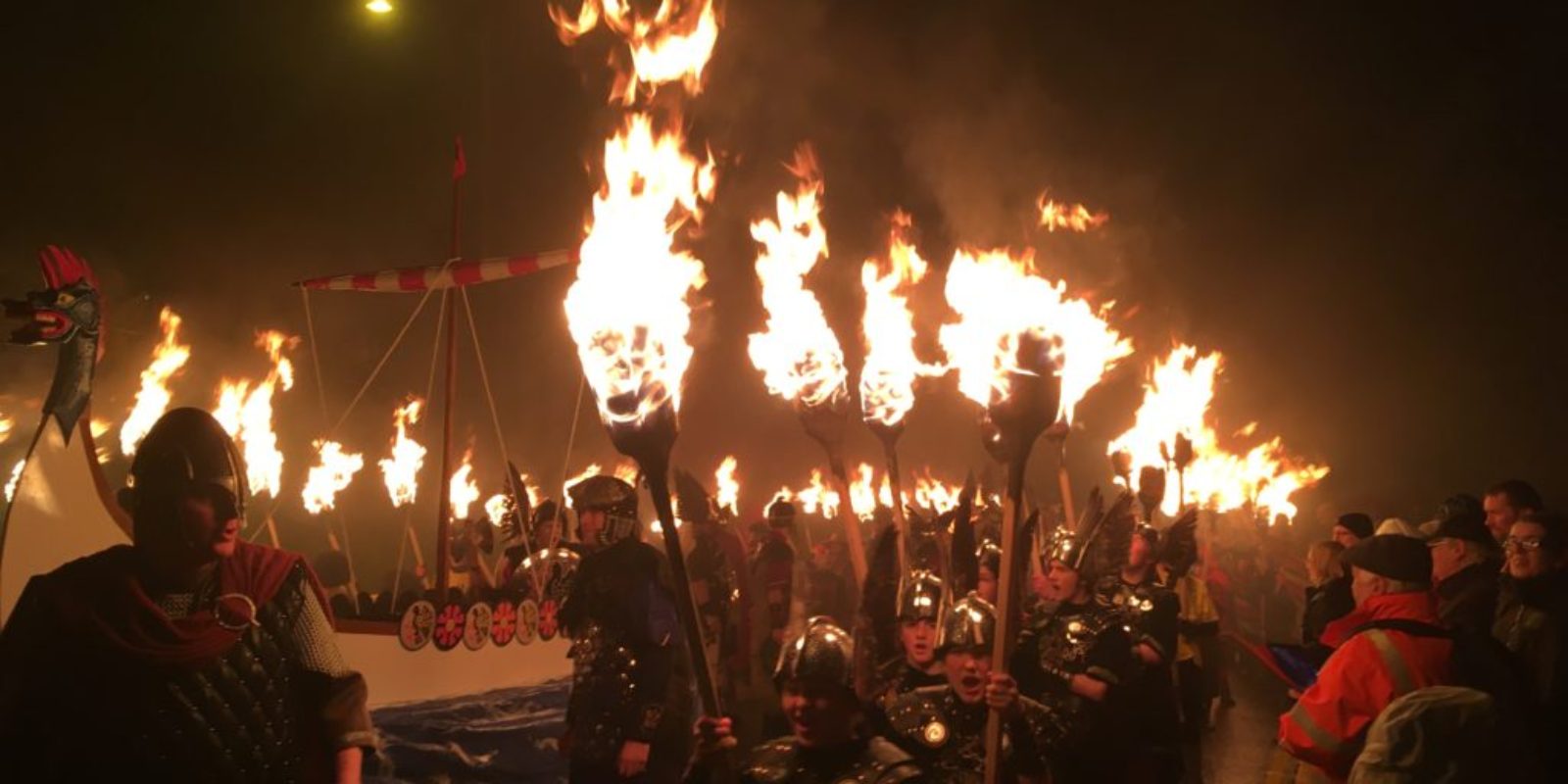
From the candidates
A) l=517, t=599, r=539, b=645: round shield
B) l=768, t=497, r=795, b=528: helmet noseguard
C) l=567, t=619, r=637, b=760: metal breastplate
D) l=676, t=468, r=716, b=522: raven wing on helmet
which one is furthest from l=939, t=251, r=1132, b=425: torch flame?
l=517, t=599, r=539, b=645: round shield

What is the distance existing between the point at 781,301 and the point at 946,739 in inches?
170

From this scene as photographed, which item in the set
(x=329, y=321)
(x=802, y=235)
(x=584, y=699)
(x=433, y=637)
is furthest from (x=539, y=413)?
(x=584, y=699)

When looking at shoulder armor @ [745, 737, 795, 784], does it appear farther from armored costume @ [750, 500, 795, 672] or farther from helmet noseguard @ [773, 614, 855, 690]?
armored costume @ [750, 500, 795, 672]

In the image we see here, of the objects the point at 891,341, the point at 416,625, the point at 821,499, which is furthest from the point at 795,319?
the point at 821,499

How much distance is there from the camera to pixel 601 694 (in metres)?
5.64

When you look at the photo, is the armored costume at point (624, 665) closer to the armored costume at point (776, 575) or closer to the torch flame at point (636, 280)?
the torch flame at point (636, 280)

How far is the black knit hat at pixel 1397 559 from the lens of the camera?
14.1 feet

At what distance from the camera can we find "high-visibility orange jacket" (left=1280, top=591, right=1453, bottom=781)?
12.9 feet

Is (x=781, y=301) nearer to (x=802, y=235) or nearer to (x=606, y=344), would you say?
(x=802, y=235)

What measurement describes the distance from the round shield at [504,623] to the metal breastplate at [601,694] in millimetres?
6728

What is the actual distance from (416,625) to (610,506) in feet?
20.5

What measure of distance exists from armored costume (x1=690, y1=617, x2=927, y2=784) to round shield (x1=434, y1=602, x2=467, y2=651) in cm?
844

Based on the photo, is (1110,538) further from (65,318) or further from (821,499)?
(821,499)

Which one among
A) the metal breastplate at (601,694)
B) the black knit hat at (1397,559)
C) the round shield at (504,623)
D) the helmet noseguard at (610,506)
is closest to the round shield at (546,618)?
the round shield at (504,623)
